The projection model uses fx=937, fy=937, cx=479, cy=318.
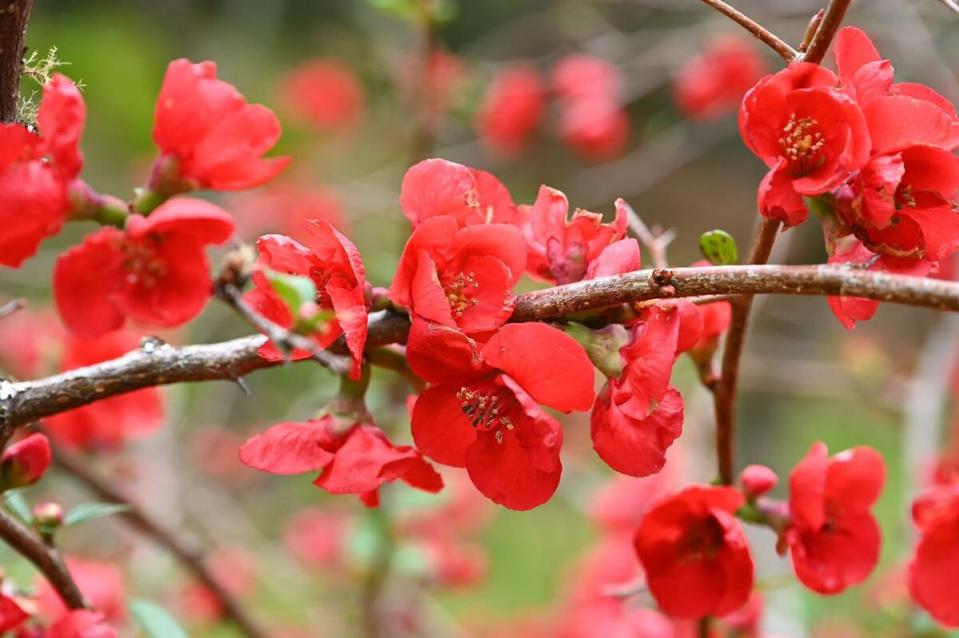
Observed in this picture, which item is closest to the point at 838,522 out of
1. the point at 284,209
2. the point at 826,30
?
the point at 826,30

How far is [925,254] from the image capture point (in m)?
0.55

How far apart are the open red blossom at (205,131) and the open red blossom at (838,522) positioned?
1.49 feet

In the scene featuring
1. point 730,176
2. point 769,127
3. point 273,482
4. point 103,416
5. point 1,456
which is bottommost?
point 273,482

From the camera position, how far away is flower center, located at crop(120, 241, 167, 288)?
1.87ft

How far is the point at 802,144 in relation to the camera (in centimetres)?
53

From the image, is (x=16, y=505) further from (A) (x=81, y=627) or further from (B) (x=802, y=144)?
(B) (x=802, y=144)

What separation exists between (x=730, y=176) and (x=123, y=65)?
8.49ft

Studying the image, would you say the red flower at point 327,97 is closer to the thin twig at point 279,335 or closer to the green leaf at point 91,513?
the green leaf at point 91,513

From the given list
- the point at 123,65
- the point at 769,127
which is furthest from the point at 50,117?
the point at 123,65

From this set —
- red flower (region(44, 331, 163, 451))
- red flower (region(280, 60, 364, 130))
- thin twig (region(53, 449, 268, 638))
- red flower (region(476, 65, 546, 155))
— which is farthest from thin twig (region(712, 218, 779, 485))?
red flower (region(280, 60, 364, 130))

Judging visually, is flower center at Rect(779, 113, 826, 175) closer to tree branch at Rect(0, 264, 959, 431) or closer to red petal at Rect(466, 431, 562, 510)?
tree branch at Rect(0, 264, 959, 431)

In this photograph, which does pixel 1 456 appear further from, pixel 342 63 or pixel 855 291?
pixel 342 63

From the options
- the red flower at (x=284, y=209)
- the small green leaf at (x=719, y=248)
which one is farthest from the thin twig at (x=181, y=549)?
the red flower at (x=284, y=209)

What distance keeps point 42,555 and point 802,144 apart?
21.9 inches
